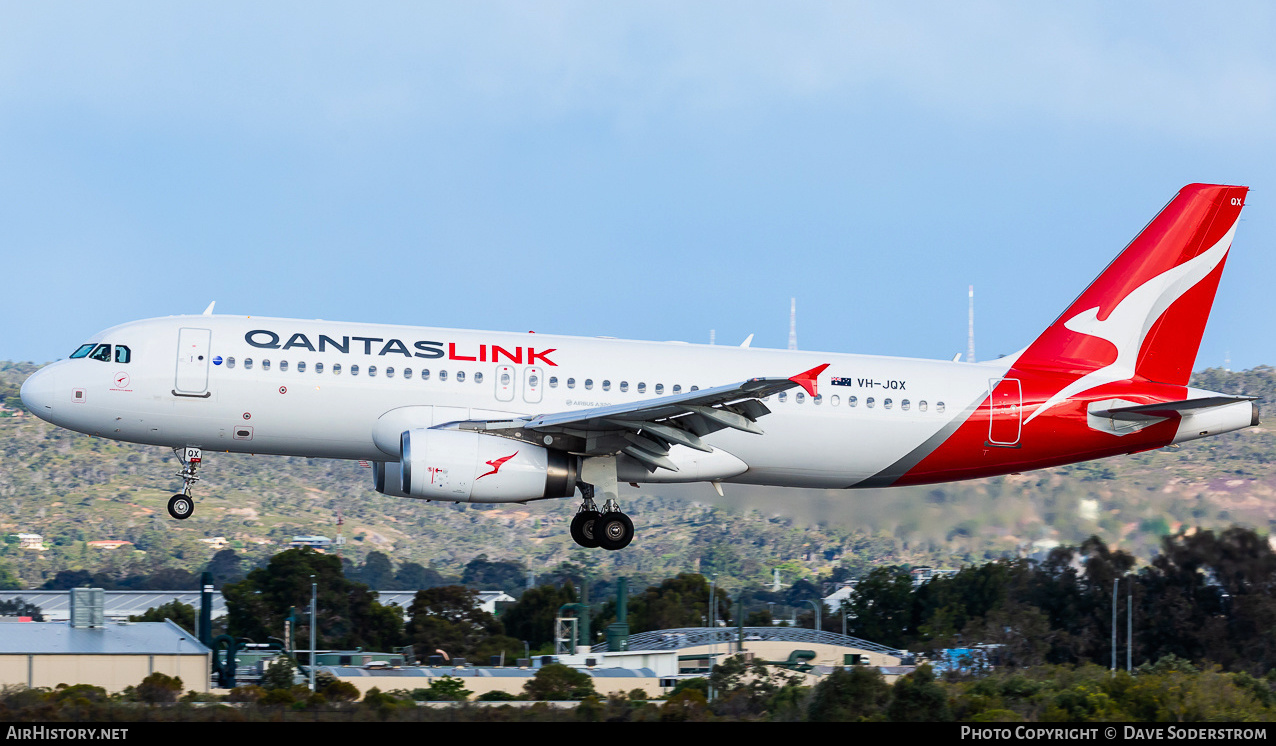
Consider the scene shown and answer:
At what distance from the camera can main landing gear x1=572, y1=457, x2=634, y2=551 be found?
26.5 m

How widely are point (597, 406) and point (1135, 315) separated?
12.3 metres

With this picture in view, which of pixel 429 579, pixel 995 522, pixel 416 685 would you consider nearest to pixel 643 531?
pixel 429 579

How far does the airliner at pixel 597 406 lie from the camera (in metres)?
25.7

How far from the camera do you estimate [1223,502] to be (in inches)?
1678

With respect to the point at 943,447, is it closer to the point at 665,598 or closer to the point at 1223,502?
the point at 1223,502

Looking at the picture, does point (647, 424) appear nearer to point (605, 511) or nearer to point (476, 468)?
point (605, 511)

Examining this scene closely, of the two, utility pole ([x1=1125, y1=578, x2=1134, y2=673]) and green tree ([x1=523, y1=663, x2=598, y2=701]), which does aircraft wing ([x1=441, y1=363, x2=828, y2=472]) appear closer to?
green tree ([x1=523, y1=663, x2=598, y2=701])

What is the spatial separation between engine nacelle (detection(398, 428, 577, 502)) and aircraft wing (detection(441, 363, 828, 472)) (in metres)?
0.36

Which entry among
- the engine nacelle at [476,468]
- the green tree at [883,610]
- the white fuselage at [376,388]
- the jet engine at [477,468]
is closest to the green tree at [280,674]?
the white fuselage at [376,388]

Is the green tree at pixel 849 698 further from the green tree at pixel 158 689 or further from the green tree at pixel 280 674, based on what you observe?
the green tree at pixel 280 674

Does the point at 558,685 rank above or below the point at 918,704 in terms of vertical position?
below

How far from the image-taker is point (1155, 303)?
1184 inches

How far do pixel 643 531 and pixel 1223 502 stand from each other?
59458mm

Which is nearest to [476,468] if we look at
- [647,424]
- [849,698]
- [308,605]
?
[647,424]
